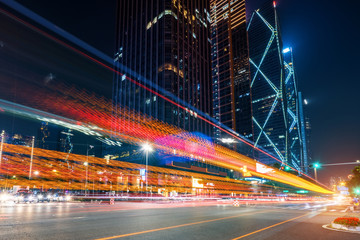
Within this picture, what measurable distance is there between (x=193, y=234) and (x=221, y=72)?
19669cm

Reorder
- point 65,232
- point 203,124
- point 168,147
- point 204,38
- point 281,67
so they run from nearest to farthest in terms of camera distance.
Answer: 1. point 65,232
2. point 168,147
3. point 203,124
4. point 204,38
5. point 281,67

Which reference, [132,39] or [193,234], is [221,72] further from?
[193,234]

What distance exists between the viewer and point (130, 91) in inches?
3834

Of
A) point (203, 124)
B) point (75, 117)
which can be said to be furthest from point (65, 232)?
point (203, 124)

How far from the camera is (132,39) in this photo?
331 ft

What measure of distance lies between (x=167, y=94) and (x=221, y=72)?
418 ft

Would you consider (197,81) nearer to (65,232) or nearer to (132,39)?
(132,39)

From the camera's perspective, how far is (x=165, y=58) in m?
83.7

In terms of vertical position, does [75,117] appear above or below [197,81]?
below

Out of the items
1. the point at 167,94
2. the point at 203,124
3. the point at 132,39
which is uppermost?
the point at 132,39

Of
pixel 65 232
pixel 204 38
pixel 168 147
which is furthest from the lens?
pixel 204 38

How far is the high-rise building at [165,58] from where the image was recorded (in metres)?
83.7

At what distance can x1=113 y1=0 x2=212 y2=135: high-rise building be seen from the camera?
275 feet

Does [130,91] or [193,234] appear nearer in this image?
[193,234]
